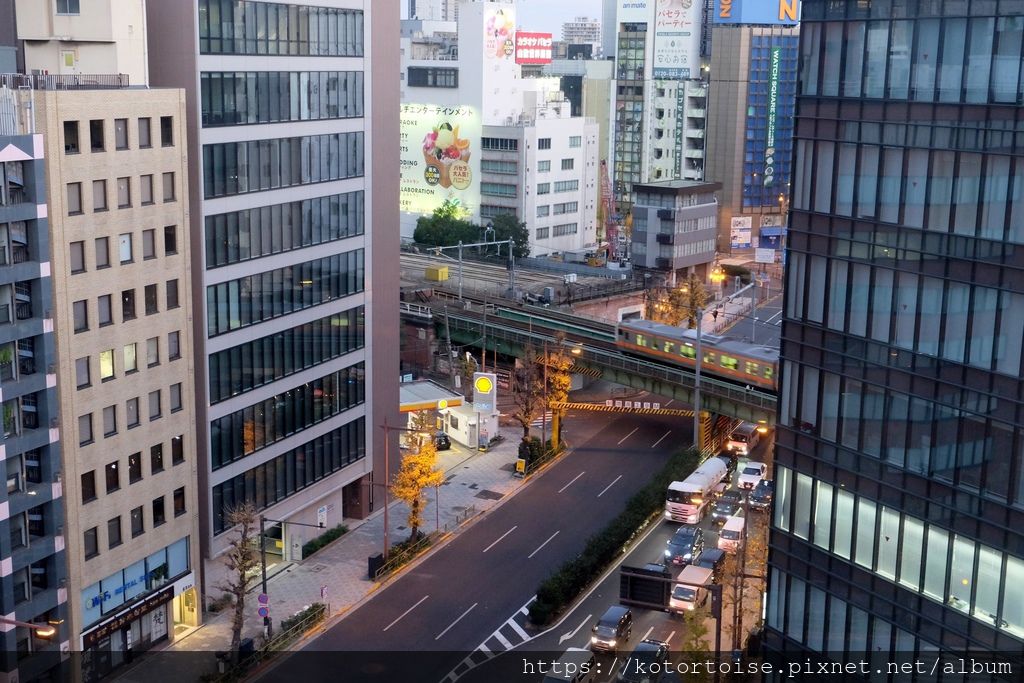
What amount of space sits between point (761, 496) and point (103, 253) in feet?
106

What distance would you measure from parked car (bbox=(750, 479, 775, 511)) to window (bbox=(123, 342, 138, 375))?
27.2 metres

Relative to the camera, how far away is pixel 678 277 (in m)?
107

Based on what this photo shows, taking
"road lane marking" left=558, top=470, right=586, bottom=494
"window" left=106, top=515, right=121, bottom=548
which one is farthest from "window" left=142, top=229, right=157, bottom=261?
"road lane marking" left=558, top=470, right=586, bottom=494

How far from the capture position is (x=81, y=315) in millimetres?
36812

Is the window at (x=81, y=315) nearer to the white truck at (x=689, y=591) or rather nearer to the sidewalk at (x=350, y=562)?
the sidewalk at (x=350, y=562)

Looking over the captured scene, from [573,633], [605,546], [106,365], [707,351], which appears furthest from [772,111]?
[106,365]

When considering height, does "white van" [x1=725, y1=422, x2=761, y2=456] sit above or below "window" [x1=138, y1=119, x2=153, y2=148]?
below

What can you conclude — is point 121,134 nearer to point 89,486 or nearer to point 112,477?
point 112,477

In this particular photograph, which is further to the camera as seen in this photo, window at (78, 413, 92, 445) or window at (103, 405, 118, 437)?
window at (103, 405, 118, 437)

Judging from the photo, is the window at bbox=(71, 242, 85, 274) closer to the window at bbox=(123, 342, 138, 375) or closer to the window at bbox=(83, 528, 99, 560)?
the window at bbox=(123, 342, 138, 375)

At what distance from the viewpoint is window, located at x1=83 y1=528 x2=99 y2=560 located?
123 ft

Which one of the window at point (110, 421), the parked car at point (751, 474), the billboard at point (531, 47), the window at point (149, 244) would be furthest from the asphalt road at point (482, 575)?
the billboard at point (531, 47)

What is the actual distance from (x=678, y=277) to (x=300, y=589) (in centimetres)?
6686

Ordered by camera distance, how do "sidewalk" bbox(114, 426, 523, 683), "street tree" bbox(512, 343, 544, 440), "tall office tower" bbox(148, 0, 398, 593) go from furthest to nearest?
"street tree" bbox(512, 343, 544, 440)
"tall office tower" bbox(148, 0, 398, 593)
"sidewalk" bbox(114, 426, 523, 683)
